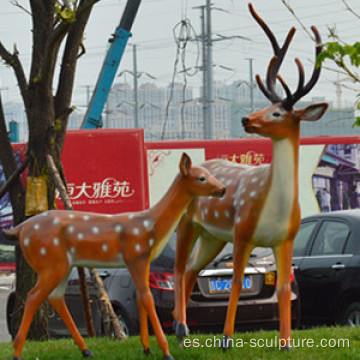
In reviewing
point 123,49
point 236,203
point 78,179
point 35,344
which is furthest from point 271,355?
point 123,49

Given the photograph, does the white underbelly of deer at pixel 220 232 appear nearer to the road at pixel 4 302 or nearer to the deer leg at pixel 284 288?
the deer leg at pixel 284 288

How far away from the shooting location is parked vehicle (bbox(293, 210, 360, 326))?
998 cm

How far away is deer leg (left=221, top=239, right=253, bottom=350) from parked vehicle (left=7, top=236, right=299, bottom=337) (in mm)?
2416

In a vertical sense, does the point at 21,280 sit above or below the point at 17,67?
below

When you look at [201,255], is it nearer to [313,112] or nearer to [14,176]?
[313,112]

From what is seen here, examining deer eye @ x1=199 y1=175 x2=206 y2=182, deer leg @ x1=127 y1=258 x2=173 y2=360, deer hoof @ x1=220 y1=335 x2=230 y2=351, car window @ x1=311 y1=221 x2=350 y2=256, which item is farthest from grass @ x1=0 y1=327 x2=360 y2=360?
car window @ x1=311 y1=221 x2=350 y2=256

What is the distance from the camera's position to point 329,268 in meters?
10.3

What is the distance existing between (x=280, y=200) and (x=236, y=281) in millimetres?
732

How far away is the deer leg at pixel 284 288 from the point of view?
6.96 metres

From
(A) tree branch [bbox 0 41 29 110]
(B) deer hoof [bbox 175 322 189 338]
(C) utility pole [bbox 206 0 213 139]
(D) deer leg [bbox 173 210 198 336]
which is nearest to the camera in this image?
(B) deer hoof [bbox 175 322 189 338]

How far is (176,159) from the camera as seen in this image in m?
22.7

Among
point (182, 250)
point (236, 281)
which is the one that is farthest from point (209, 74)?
point (236, 281)

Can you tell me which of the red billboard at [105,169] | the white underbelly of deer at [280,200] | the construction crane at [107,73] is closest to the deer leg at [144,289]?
the white underbelly of deer at [280,200]

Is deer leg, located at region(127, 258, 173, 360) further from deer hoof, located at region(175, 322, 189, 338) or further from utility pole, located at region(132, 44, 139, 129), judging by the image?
utility pole, located at region(132, 44, 139, 129)
